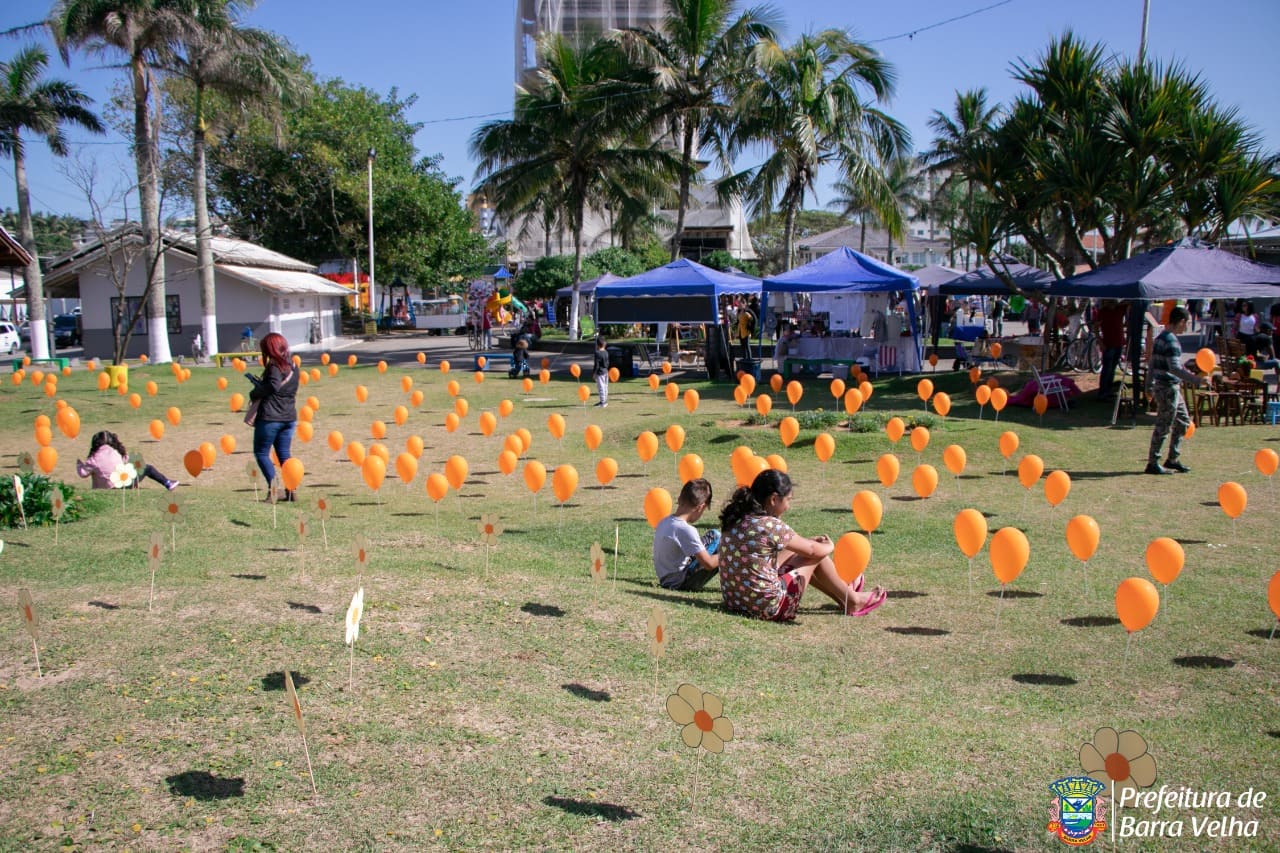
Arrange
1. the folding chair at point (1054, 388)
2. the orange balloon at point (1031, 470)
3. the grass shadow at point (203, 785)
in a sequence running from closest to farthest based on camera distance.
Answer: the grass shadow at point (203, 785) → the orange balloon at point (1031, 470) → the folding chair at point (1054, 388)

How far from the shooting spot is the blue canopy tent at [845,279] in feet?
67.7

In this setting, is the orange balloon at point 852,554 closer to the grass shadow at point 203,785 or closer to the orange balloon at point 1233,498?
the orange balloon at point 1233,498

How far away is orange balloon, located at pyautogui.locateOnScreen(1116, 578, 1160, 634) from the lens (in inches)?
189

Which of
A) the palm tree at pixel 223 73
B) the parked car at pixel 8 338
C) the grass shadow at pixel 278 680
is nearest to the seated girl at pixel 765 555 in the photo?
the grass shadow at pixel 278 680

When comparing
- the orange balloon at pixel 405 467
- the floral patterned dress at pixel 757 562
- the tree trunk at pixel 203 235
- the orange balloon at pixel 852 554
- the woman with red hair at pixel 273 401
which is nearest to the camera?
the floral patterned dress at pixel 757 562

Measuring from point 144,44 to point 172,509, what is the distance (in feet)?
79.8

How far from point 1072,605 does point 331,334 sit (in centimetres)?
4183

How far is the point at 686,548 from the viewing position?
6.34 metres

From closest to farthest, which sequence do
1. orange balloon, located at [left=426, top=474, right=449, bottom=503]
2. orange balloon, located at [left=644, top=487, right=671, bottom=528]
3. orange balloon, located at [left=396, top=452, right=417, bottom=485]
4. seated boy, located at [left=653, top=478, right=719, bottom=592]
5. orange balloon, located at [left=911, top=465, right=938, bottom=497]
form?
seated boy, located at [left=653, top=478, right=719, bottom=592], orange balloon, located at [left=644, top=487, right=671, bottom=528], orange balloon, located at [left=426, top=474, right=449, bottom=503], orange balloon, located at [left=911, top=465, right=938, bottom=497], orange balloon, located at [left=396, top=452, right=417, bottom=485]

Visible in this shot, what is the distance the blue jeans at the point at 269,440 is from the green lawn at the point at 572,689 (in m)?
0.83

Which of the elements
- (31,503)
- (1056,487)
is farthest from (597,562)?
(31,503)

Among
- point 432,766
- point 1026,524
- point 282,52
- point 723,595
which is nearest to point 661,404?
point 1026,524

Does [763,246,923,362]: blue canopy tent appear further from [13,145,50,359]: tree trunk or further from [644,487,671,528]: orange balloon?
[13,145,50,359]: tree trunk

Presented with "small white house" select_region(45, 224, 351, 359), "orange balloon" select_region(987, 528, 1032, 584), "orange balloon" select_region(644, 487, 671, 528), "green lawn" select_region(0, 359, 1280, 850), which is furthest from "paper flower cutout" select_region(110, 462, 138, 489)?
"small white house" select_region(45, 224, 351, 359)
